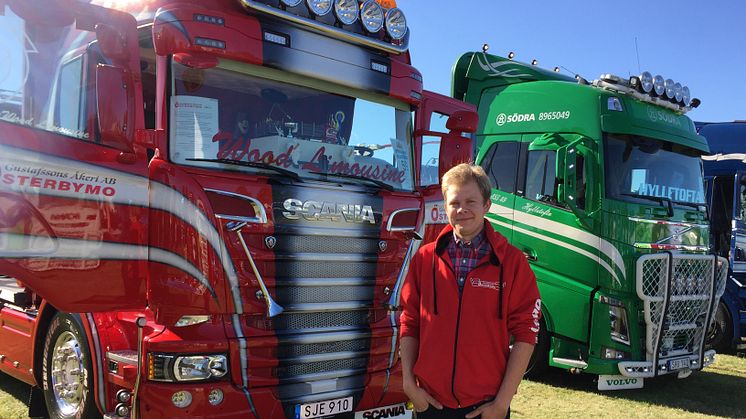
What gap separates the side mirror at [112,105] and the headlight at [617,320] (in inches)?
192

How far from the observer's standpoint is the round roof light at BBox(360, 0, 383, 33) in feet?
14.7

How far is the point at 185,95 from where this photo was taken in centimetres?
377

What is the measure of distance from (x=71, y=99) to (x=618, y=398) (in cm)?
587

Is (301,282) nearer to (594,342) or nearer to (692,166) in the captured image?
(594,342)

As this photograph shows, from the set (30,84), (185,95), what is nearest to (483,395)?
(185,95)

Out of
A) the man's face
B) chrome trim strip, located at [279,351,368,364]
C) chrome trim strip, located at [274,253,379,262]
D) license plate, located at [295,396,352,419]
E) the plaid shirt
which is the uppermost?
the man's face

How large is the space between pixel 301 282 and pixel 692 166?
5.35 metres

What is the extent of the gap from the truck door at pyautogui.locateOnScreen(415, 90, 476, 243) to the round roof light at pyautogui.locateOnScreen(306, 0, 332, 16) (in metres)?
1.18

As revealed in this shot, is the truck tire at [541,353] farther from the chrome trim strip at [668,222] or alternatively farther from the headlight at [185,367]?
the headlight at [185,367]

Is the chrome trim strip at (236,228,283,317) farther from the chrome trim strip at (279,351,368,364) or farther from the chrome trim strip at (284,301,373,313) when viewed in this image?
the chrome trim strip at (279,351,368,364)

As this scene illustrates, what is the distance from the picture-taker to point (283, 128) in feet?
13.8

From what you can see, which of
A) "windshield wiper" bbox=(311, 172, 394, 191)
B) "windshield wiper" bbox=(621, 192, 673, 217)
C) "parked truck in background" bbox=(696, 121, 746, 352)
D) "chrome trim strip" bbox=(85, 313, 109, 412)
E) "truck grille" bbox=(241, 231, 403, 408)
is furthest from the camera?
"parked truck in background" bbox=(696, 121, 746, 352)

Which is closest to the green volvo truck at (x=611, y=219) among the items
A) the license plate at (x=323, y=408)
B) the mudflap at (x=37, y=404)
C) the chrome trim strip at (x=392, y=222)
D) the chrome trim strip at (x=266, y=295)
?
the chrome trim strip at (x=392, y=222)

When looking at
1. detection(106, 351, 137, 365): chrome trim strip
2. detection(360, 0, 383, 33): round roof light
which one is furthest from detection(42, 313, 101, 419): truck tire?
detection(360, 0, 383, 33): round roof light
